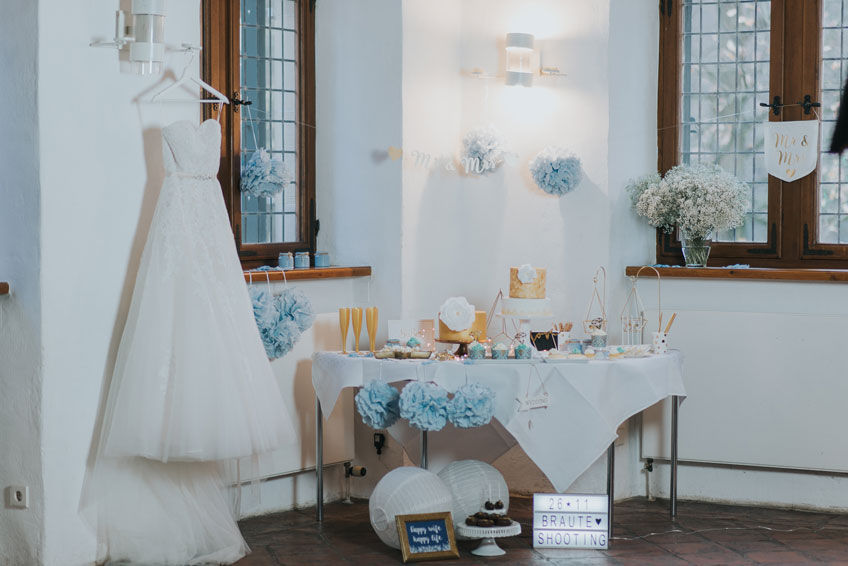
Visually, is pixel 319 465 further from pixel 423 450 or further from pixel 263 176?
pixel 263 176

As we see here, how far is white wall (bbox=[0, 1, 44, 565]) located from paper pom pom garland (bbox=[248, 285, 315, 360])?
940mm

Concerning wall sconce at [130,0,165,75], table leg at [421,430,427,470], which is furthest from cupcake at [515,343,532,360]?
wall sconce at [130,0,165,75]

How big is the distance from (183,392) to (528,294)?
1479 millimetres

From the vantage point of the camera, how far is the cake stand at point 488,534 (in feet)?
13.4

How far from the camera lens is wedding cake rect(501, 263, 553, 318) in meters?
4.49

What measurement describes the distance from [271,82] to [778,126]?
91.3 inches

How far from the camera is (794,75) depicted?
493 centimetres

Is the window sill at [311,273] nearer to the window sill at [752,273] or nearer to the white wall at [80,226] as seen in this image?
the white wall at [80,226]

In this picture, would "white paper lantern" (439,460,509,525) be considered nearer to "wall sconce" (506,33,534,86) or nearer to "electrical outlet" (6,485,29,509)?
"electrical outlet" (6,485,29,509)

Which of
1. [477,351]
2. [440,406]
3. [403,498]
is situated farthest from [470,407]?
A: [403,498]

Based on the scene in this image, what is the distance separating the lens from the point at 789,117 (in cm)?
495

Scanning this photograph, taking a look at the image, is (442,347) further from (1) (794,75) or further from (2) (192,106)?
(1) (794,75)

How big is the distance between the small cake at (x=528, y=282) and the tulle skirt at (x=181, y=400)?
1114mm

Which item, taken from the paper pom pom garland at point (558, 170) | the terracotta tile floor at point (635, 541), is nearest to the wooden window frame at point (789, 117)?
the paper pom pom garland at point (558, 170)
